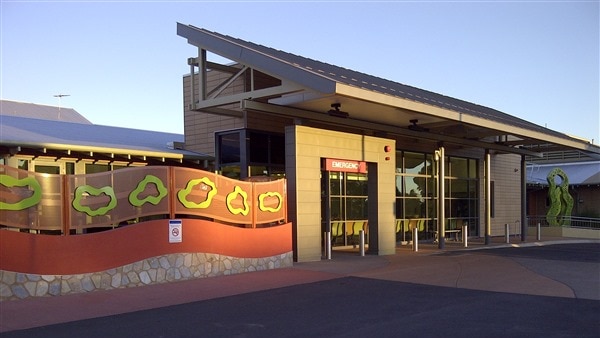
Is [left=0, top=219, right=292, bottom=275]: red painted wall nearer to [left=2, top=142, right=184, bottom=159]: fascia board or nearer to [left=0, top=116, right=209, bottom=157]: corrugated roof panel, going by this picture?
[left=2, top=142, right=184, bottom=159]: fascia board

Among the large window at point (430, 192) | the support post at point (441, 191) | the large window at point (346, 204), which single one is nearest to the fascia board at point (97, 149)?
the large window at point (346, 204)

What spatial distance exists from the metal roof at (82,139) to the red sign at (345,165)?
166 inches

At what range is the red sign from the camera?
58.7 feet

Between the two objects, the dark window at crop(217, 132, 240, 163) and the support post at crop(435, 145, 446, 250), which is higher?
the dark window at crop(217, 132, 240, 163)

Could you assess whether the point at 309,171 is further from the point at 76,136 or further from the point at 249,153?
the point at 76,136

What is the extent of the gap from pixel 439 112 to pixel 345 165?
3.22m

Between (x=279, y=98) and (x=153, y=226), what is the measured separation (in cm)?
580

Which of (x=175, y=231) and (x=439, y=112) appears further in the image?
(x=439, y=112)

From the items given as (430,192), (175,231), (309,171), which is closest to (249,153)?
(309,171)

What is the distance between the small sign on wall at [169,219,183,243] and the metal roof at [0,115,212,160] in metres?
4.59

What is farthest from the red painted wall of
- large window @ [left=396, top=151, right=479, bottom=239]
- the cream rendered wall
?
large window @ [left=396, top=151, right=479, bottom=239]

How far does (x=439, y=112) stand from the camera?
58.0ft

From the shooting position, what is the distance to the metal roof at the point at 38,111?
2795 cm

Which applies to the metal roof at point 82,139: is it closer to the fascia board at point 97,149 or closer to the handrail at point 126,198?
the fascia board at point 97,149
